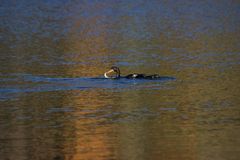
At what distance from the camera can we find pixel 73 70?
32.6 meters

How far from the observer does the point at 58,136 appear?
67.6ft

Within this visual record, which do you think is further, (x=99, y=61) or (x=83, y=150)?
(x=99, y=61)

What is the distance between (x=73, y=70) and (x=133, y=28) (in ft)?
85.4

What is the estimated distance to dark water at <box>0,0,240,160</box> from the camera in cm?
1939

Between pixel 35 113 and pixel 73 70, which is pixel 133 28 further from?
pixel 35 113

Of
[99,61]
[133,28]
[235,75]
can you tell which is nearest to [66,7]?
[133,28]

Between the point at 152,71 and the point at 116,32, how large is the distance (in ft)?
73.6

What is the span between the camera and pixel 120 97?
26141 mm

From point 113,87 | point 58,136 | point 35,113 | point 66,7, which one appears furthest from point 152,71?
point 66,7

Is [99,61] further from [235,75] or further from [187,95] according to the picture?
[187,95]

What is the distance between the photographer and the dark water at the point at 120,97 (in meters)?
19.4

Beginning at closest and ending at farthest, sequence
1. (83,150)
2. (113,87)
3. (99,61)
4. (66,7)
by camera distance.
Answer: (83,150) → (113,87) → (99,61) → (66,7)

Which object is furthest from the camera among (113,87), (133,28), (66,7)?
(66,7)

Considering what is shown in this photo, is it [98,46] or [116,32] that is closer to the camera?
[98,46]
